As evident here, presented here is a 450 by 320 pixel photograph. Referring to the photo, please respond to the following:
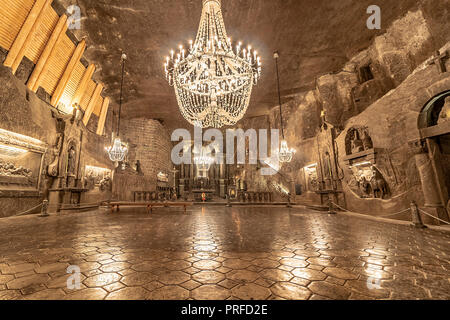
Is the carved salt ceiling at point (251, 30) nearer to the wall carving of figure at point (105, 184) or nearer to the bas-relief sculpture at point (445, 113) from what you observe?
the bas-relief sculpture at point (445, 113)

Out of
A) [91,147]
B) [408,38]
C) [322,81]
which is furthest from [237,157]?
[408,38]

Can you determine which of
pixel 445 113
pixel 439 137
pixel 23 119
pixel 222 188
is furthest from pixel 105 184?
pixel 445 113

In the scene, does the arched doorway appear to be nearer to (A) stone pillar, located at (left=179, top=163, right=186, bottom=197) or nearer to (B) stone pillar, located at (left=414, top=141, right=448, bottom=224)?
(B) stone pillar, located at (left=414, top=141, right=448, bottom=224)

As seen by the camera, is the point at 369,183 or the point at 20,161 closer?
the point at 20,161

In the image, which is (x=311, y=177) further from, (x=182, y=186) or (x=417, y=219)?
(x=182, y=186)

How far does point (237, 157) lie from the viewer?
18.7 meters

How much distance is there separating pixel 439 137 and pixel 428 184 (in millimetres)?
1408

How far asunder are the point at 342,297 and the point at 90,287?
A: 84.6 inches

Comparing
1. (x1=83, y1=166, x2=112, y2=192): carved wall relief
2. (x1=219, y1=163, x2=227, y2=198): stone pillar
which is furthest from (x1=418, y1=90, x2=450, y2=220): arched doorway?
(x1=219, y1=163, x2=227, y2=198): stone pillar

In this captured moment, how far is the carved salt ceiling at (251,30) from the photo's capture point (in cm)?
624

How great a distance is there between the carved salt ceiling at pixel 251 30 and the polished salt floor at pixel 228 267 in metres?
7.26

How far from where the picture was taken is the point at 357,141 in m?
7.32

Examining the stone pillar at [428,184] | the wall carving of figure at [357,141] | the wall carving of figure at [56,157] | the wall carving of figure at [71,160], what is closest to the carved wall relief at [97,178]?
the wall carving of figure at [71,160]
